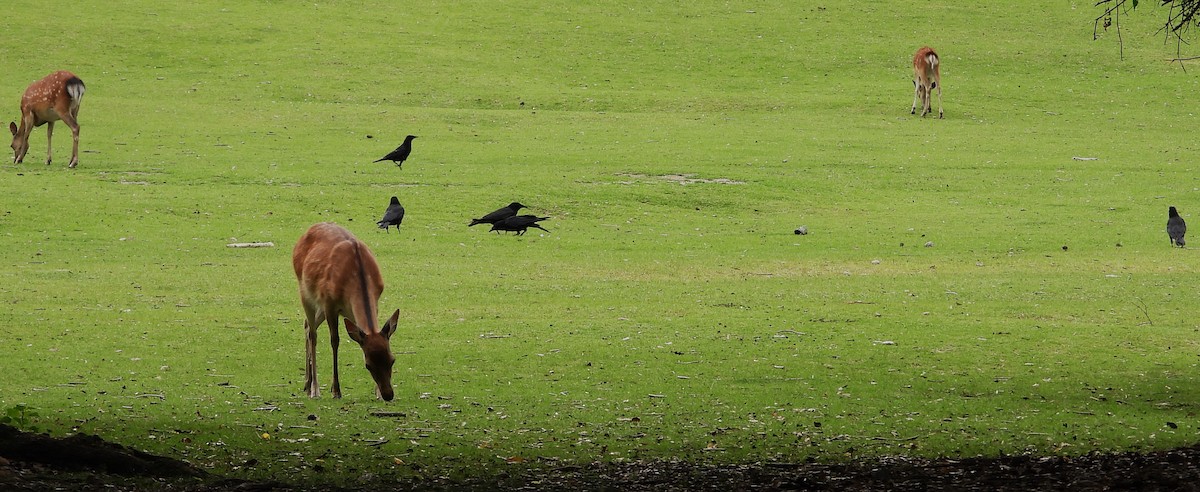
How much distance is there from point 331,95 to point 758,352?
25.7 m

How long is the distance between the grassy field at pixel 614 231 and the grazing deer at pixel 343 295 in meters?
0.38

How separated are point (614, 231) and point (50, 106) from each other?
1190 centimetres

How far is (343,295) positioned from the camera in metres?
10.8

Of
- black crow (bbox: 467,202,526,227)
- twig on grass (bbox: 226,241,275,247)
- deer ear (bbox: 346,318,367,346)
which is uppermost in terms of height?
deer ear (bbox: 346,318,367,346)

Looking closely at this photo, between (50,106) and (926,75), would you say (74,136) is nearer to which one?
(50,106)

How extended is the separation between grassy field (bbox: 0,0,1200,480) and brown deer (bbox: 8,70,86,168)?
2.76ft

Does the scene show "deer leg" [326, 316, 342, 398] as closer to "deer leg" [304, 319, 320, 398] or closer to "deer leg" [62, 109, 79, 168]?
"deer leg" [304, 319, 320, 398]

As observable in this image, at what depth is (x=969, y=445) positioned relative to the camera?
9430 millimetres

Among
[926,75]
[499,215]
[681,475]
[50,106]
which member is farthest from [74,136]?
[926,75]

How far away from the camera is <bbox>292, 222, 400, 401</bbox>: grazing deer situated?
1012 cm

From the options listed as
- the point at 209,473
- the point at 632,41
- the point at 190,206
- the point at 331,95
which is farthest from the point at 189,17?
the point at 209,473

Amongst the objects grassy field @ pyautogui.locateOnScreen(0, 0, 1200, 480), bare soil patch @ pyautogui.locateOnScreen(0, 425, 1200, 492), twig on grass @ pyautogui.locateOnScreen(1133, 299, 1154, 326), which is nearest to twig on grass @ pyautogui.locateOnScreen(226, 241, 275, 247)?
grassy field @ pyautogui.locateOnScreen(0, 0, 1200, 480)

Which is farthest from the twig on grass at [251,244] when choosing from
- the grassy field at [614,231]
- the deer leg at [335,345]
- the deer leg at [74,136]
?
the deer leg at [335,345]

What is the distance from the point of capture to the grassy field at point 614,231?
33.8 feet
